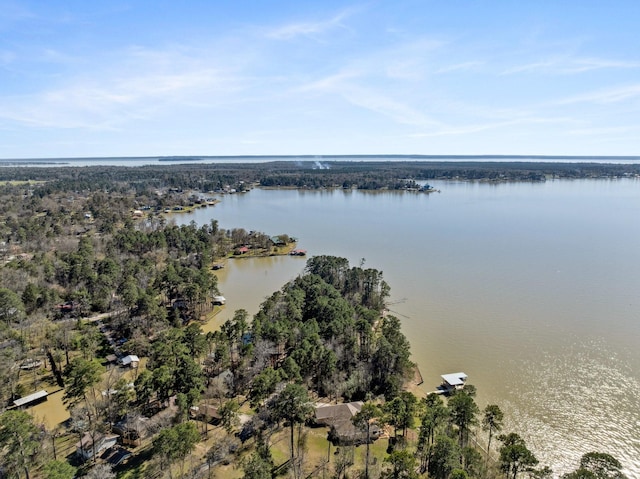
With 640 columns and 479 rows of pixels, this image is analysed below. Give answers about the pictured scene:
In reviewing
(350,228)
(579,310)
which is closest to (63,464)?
(579,310)

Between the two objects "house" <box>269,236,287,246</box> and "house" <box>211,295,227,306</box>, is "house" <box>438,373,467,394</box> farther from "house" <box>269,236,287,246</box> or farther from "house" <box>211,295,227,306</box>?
"house" <box>269,236,287,246</box>

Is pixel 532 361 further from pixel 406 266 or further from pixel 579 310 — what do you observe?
pixel 406 266

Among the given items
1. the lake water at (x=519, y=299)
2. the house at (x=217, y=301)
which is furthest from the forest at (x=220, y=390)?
the lake water at (x=519, y=299)

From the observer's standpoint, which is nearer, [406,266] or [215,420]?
[215,420]

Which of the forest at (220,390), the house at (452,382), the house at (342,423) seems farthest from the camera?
the house at (452,382)

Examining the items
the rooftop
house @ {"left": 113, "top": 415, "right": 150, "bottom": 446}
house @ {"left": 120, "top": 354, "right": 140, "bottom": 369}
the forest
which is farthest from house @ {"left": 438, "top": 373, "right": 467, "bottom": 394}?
house @ {"left": 120, "top": 354, "right": 140, "bottom": 369}

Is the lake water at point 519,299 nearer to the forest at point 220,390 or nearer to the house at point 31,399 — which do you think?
the forest at point 220,390
